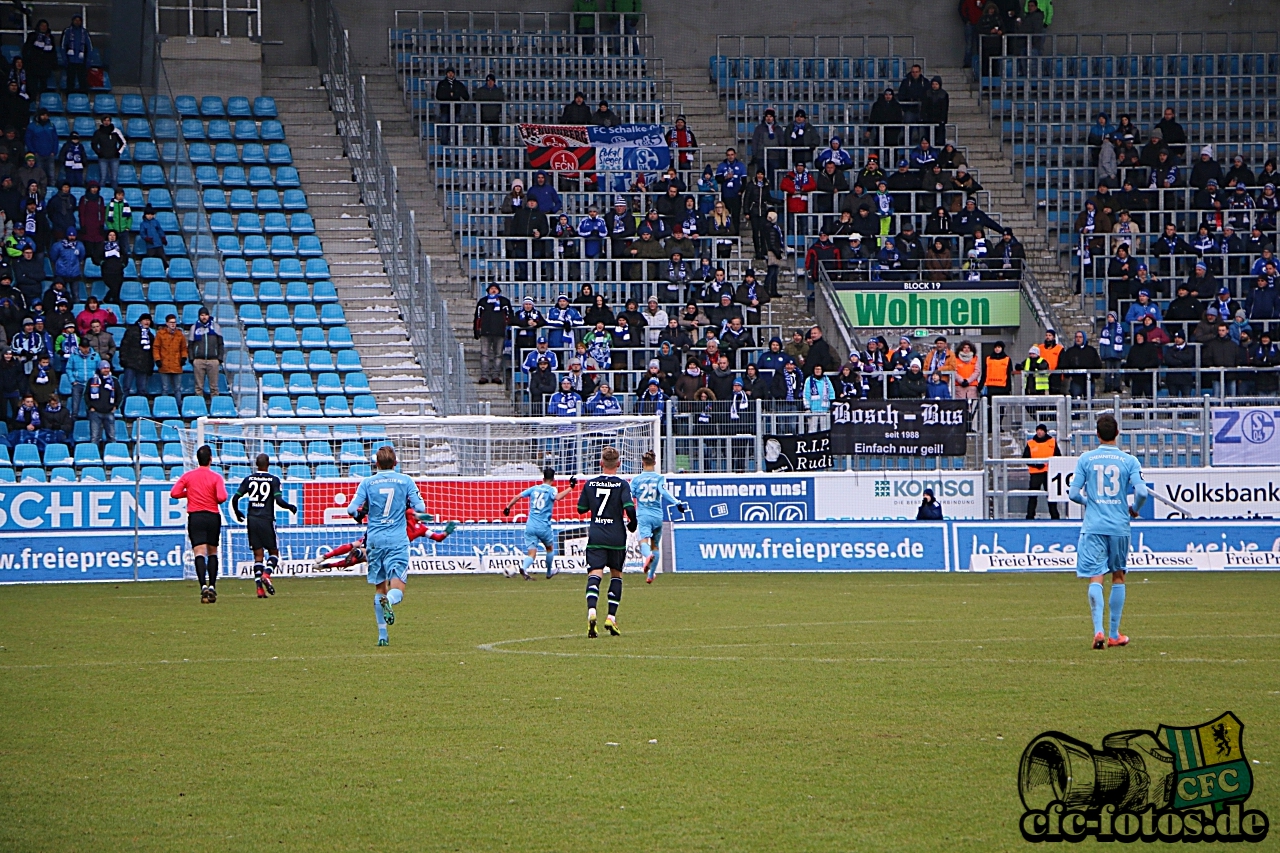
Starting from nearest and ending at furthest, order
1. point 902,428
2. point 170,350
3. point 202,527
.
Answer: point 202,527 → point 902,428 → point 170,350

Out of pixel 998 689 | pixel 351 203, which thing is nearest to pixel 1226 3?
pixel 351 203

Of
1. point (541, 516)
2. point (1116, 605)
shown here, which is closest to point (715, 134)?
point (541, 516)

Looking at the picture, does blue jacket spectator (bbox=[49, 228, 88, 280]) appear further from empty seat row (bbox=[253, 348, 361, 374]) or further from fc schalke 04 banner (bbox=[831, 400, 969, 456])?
fc schalke 04 banner (bbox=[831, 400, 969, 456])

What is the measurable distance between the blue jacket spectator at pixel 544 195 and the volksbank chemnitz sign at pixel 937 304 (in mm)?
6544

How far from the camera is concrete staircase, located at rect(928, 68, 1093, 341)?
122 feet

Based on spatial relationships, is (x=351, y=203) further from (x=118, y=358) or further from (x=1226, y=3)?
(x=1226, y=3)

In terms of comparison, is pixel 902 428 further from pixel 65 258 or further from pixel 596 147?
pixel 65 258

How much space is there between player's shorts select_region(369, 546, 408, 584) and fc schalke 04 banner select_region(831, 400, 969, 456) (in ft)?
47.7

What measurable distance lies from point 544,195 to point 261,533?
14391 mm

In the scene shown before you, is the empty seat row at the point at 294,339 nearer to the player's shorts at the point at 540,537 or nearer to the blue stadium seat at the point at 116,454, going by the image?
the blue stadium seat at the point at 116,454

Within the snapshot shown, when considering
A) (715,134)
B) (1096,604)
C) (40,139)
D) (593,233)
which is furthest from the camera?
(715,134)

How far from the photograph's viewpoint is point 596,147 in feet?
127

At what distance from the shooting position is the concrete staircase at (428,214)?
3412cm

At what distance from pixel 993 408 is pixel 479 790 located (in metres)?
21.8
